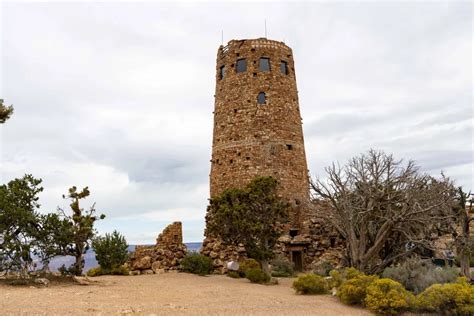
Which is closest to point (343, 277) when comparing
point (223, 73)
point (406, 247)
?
point (406, 247)

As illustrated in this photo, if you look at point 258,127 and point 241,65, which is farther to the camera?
point 241,65

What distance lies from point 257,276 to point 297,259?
866 cm

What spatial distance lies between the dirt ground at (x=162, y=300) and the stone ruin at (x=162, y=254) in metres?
6.18

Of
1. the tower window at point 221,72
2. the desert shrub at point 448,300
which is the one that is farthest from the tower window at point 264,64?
the desert shrub at point 448,300

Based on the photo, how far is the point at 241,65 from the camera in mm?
30422

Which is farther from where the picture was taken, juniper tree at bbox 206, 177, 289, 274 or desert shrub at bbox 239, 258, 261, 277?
desert shrub at bbox 239, 258, 261, 277

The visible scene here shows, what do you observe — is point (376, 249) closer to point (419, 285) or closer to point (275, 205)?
point (419, 285)

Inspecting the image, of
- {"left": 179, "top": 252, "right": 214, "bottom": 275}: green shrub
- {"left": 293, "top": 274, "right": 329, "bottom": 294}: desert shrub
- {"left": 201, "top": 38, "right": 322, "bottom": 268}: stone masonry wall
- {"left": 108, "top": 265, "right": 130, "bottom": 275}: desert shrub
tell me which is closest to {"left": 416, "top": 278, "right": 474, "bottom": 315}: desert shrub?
{"left": 293, "top": 274, "right": 329, "bottom": 294}: desert shrub

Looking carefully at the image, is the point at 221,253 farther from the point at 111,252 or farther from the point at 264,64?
the point at 264,64

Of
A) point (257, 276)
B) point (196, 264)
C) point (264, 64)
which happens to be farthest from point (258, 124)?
point (257, 276)

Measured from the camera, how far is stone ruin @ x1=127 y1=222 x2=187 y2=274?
79.6 ft

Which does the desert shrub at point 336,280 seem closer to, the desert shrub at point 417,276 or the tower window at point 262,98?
the desert shrub at point 417,276

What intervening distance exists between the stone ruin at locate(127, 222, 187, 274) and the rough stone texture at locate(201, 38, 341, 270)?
6.40ft

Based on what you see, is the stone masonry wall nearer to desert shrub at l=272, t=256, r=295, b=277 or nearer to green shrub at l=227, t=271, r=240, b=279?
desert shrub at l=272, t=256, r=295, b=277
